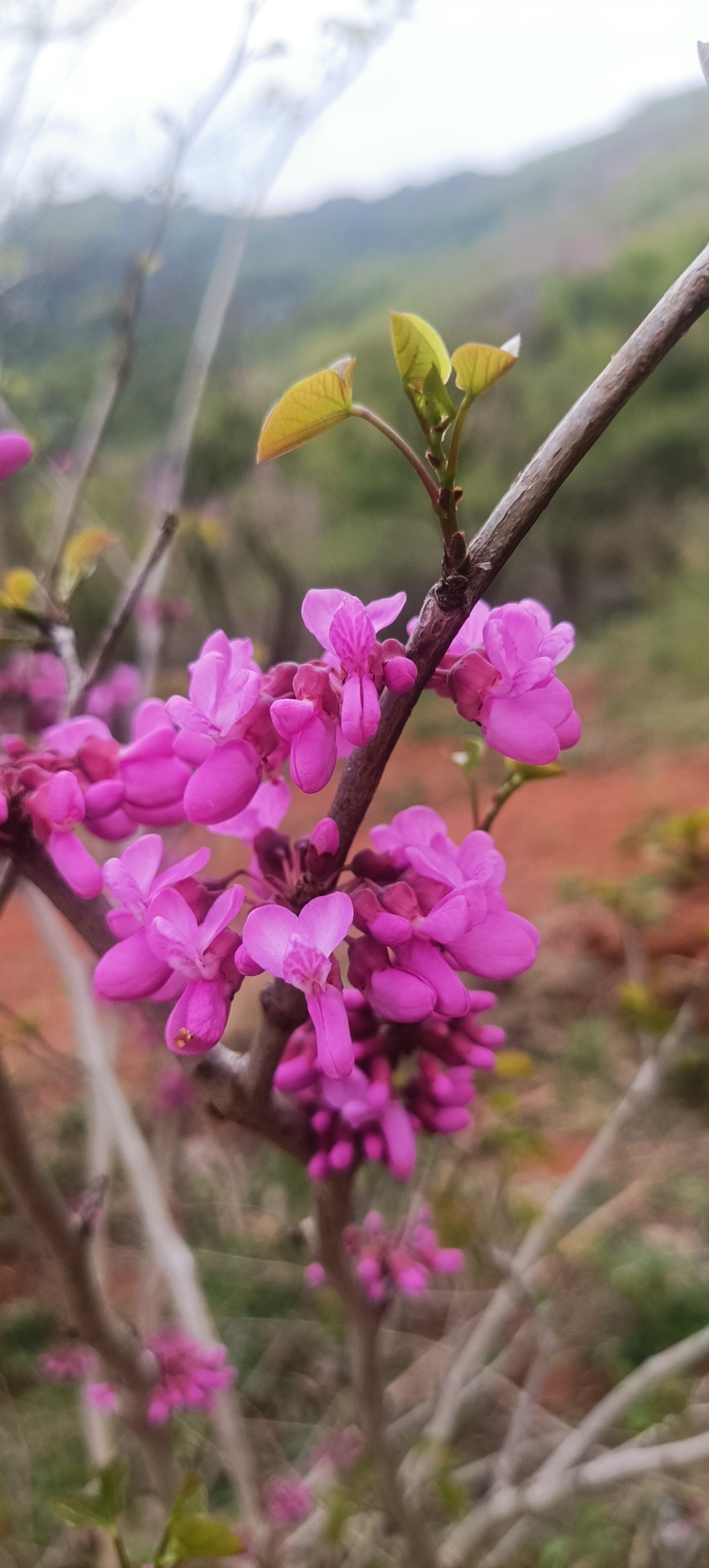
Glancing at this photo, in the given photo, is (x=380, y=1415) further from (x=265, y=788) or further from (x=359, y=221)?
(x=359, y=221)

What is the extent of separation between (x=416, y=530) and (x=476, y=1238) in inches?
149

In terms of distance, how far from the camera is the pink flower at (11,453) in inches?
12.4

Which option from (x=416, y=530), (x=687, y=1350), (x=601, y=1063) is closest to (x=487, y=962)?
(x=687, y=1350)

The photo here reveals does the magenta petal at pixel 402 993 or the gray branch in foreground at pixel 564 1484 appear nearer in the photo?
the magenta petal at pixel 402 993

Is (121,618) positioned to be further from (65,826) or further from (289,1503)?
(289,1503)

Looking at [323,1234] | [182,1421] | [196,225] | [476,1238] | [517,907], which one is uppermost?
[196,225]

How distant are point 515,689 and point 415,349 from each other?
0.10 m

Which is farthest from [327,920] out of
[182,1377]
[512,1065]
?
[512,1065]

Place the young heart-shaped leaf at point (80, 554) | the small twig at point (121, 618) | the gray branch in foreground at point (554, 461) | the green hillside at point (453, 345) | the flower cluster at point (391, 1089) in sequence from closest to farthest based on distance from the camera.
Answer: the gray branch in foreground at point (554, 461), the flower cluster at point (391, 1089), the small twig at point (121, 618), the young heart-shaped leaf at point (80, 554), the green hillside at point (453, 345)

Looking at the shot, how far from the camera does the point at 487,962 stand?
0.27 metres

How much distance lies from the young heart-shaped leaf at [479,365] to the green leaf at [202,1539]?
424mm

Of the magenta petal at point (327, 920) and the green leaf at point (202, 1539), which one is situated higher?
the magenta petal at point (327, 920)

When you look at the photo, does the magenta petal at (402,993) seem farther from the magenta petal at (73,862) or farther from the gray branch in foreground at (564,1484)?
the gray branch in foreground at (564,1484)

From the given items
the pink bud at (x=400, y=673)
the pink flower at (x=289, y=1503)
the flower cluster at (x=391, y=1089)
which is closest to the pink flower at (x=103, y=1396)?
the pink flower at (x=289, y=1503)
